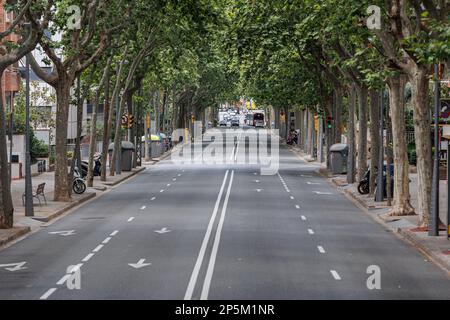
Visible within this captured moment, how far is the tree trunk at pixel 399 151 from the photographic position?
36.8 m

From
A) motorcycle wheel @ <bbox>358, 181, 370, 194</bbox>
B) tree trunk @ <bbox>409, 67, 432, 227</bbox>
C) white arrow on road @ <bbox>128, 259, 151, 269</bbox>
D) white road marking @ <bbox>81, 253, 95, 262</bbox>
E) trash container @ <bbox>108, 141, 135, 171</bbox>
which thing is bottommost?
white road marking @ <bbox>81, 253, 95, 262</bbox>


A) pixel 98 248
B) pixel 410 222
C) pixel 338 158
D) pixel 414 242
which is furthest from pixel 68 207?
pixel 338 158

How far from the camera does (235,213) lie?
3784cm

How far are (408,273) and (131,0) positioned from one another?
21497 millimetres

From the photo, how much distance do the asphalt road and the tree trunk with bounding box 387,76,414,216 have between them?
1220mm

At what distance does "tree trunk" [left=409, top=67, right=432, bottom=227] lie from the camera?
1249 inches

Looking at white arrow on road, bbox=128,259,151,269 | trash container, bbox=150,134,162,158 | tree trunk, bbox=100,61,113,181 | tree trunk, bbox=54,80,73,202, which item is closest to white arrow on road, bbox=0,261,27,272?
white arrow on road, bbox=128,259,151,269

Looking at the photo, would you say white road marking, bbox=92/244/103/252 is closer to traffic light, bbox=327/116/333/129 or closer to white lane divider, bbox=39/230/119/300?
white lane divider, bbox=39/230/119/300

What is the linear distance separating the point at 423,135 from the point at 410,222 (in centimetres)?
405

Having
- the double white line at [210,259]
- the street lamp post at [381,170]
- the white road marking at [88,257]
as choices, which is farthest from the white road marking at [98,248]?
the street lamp post at [381,170]

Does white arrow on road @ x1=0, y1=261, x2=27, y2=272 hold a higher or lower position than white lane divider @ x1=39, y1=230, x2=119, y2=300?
lower

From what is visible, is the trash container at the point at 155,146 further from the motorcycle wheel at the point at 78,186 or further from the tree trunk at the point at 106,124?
the motorcycle wheel at the point at 78,186

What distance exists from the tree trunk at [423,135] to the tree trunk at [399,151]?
15.3ft

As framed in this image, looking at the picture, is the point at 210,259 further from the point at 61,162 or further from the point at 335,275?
the point at 61,162
